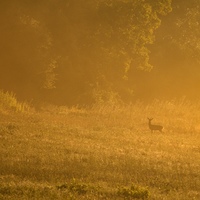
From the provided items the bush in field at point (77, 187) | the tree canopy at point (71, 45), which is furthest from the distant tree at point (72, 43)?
the bush in field at point (77, 187)

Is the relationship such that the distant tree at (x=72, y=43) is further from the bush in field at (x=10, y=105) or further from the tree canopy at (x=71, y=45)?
the bush in field at (x=10, y=105)

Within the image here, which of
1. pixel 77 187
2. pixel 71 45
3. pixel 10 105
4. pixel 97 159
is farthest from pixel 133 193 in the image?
pixel 71 45

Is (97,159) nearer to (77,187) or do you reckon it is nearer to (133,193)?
(77,187)

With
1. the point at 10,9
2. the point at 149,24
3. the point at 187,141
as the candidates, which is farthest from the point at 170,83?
the point at 187,141

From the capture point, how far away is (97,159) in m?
12.2

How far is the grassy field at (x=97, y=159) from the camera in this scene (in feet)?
29.9

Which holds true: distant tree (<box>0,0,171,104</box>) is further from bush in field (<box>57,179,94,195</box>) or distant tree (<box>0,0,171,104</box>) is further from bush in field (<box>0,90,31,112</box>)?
bush in field (<box>57,179,94,195</box>)

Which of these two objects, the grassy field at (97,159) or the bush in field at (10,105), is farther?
the bush in field at (10,105)

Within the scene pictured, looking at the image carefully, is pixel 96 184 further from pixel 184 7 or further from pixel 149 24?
pixel 184 7

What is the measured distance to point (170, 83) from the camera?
1351 inches

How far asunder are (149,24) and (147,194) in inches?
761

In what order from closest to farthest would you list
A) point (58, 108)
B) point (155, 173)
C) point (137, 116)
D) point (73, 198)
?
1. point (73, 198)
2. point (155, 173)
3. point (137, 116)
4. point (58, 108)

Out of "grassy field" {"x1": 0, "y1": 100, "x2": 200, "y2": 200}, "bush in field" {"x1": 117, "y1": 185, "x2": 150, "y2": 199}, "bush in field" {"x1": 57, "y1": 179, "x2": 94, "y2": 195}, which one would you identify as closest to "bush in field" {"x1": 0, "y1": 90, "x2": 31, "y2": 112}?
"grassy field" {"x1": 0, "y1": 100, "x2": 200, "y2": 200}

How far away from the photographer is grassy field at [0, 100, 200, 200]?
9109 millimetres
